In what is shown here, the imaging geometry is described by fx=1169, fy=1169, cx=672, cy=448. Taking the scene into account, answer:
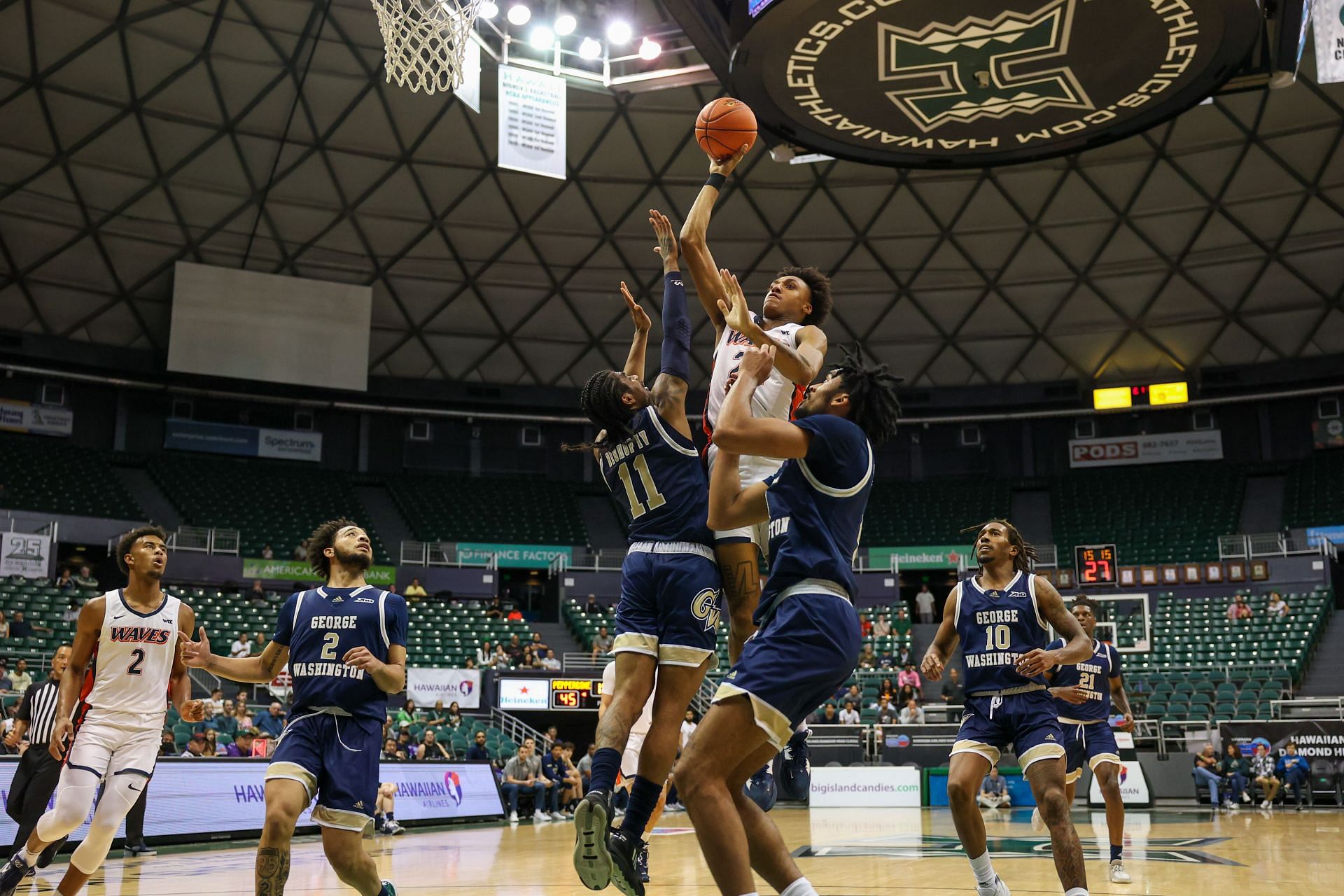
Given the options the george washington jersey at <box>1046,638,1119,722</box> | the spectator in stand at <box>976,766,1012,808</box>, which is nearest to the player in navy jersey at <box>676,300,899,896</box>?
the george washington jersey at <box>1046,638,1119,722</box>

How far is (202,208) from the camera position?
103 ft

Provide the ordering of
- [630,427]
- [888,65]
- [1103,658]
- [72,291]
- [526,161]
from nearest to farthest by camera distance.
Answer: [630,427] → [1103,658] → [888,65] → [526,161] → [72,291]

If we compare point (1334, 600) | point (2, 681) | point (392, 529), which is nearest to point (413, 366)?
point (392, 529)

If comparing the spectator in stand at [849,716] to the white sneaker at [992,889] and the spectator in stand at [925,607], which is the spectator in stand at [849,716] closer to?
the spectator in stand at [925,607]

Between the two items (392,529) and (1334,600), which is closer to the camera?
(1334,600)

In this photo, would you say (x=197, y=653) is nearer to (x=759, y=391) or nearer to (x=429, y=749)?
(x=759, y=391)

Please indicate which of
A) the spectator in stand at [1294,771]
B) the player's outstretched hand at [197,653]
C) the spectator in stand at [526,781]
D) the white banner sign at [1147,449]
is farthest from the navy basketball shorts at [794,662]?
the white banner sign at [1147,449]

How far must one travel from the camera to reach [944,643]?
7.63 meters

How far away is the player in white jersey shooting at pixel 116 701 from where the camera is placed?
22.9 feet

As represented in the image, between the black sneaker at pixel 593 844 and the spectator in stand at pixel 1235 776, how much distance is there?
19805 mm

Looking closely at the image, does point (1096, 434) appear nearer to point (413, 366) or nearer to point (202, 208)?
point (413, 366)

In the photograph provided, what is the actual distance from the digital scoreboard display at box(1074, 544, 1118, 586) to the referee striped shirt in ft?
91.8

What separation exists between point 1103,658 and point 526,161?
1735 centimetres

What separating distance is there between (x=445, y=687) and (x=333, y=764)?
20.8 meters
